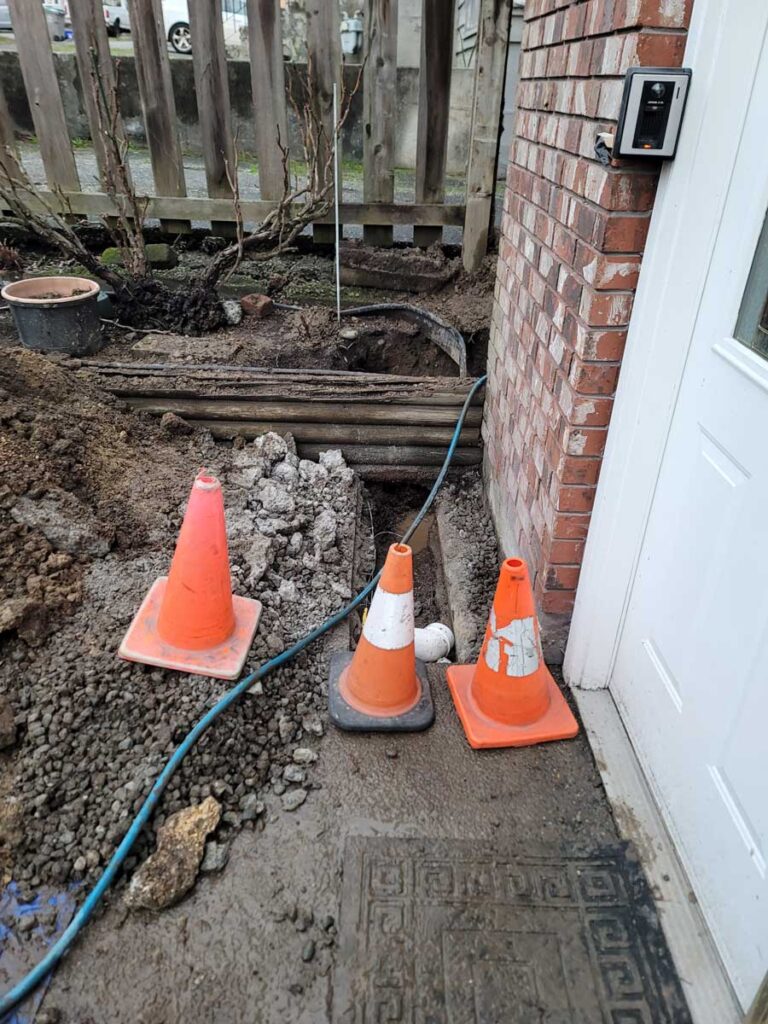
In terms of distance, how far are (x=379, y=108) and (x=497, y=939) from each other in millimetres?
5541

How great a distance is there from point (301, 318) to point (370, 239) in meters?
1.42

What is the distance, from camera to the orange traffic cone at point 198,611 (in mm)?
2254

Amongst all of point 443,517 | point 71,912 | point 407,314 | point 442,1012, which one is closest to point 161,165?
point 407,314

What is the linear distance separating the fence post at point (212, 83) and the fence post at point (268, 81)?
0.24m

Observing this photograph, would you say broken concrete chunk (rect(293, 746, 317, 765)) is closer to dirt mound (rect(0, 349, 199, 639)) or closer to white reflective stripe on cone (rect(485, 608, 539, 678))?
white reflective stripe on cone (rect(485, 608, 539, 678))

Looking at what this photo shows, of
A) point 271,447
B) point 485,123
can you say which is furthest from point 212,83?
point 271,447

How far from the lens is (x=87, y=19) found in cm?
507

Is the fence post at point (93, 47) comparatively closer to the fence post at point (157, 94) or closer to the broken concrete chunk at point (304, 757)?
the fence post at point (157, 94)

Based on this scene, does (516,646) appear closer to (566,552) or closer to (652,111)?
(566,552)

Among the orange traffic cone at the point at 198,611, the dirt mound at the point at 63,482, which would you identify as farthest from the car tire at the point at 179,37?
the orange traffic cone at the point at 198,611

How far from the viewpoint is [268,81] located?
17.0 feet

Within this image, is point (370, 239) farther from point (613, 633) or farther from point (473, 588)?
point (613, 633)

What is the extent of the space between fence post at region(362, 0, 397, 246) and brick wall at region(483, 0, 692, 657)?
2.70 metres

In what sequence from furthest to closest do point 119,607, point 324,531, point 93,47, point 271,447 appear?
1. point 93,47
2. point 271,447
3. point 324,531
4. point 119,607
